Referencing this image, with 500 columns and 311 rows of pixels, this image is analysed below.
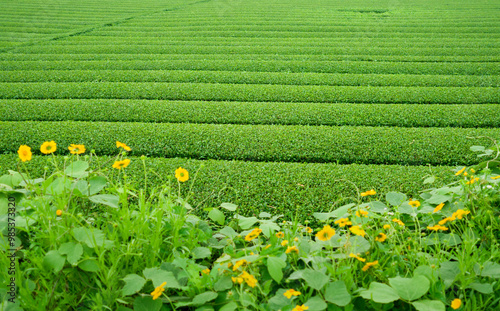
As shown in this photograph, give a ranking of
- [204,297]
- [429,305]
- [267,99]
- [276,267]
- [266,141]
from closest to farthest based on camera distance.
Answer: [429,305] → [204,297] → [276,267] → [266,141] → [267,99]

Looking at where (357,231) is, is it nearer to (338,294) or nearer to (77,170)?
(338,294)

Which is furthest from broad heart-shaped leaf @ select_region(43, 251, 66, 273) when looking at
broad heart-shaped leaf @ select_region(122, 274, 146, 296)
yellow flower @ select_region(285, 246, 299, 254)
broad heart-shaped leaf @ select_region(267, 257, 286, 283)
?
yellow flower @ select_region(285, 246, 299, 254)

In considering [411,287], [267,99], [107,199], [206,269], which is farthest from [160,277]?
[267,99]

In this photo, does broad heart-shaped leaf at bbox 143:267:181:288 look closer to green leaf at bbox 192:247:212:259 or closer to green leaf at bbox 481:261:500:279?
green leaf at bbox 192:247:212:259

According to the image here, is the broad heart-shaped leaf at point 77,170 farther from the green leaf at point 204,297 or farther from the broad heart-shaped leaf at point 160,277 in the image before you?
the green leaf at point 204,297

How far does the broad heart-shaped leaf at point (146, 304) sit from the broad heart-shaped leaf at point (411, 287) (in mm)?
1008

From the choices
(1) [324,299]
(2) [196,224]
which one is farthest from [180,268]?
(1) [324,299]

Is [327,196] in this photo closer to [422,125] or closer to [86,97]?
[422,125]

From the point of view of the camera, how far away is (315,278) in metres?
1.42

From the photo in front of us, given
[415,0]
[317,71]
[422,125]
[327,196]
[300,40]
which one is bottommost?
[327,196]

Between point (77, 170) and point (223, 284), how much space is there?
1.13m

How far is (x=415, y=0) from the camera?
17734 millimetres

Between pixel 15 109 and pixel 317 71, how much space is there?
235 inches

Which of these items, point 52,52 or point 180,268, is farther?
point 52,52
